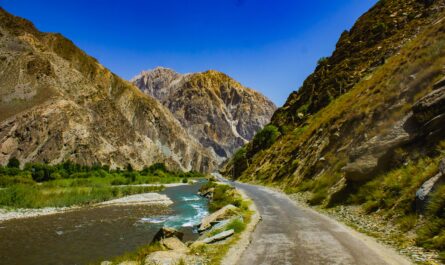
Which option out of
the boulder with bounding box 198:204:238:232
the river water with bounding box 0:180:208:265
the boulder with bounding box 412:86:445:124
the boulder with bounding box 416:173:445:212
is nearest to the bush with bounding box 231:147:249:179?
the river water with bounding box 0:180:208:265

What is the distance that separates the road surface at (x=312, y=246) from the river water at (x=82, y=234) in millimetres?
9411

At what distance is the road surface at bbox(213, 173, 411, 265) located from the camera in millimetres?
11188

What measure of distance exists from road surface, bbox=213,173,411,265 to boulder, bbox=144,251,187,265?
2.39 m

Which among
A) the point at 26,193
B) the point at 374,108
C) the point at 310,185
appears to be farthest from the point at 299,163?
the point at 26,193

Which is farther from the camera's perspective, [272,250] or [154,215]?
[154,215]

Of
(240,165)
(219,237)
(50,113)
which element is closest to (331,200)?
(219,237)

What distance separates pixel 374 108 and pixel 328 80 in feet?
147

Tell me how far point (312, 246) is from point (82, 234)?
2082 centimetres

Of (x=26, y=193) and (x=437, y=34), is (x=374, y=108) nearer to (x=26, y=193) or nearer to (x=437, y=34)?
(x=437, y=34)

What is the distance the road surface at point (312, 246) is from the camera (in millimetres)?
11188

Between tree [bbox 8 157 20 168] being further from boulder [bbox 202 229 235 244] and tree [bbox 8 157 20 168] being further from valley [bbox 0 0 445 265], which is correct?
boulder [bbox 202 229 235 244]

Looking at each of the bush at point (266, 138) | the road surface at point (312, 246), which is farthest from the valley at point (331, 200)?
the bush at point (266, 138)

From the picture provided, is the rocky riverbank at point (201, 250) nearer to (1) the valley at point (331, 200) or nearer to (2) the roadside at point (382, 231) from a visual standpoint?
(1) the valley at point (331, 200)

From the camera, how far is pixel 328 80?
7144 centimetres
